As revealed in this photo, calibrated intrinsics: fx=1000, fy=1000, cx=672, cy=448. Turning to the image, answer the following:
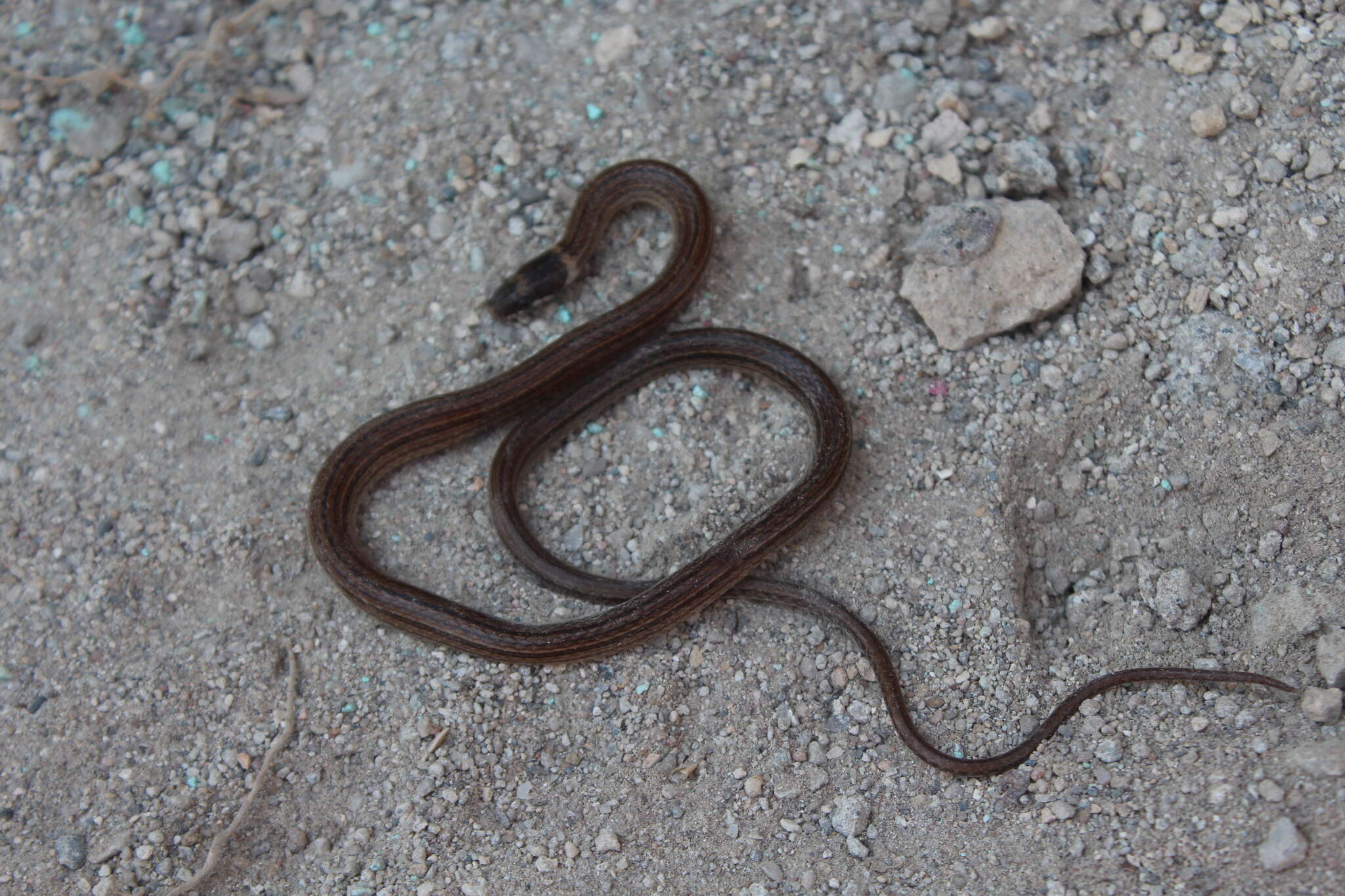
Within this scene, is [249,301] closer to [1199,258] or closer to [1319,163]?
[1199,258]

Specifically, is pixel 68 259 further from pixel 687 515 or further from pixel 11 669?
pixel 687 515

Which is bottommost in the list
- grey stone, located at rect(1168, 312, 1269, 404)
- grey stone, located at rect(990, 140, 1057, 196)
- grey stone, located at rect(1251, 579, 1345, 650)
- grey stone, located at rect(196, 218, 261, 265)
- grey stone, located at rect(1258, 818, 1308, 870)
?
grey stone, located at rect(1251, 579, 1345, 650)

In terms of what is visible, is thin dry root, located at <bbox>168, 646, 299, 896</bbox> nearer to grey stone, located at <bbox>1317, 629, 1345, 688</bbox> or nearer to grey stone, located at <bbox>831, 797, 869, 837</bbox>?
grey stone, located at <bbox>831, 797, 869, 837</bbox>

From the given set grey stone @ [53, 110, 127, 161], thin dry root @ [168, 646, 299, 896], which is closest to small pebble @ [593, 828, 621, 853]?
thin dry root @ [168, 646, 299, 896]

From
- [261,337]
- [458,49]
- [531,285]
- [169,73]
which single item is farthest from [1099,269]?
[169,73]

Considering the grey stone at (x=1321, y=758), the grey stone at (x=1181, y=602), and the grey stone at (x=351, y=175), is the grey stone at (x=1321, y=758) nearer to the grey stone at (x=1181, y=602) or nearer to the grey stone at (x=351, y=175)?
the grey stone at (x=1181, y=602)

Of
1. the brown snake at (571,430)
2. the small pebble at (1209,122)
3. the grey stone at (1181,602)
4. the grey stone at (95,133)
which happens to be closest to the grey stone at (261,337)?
the brown snake at (571,430)
